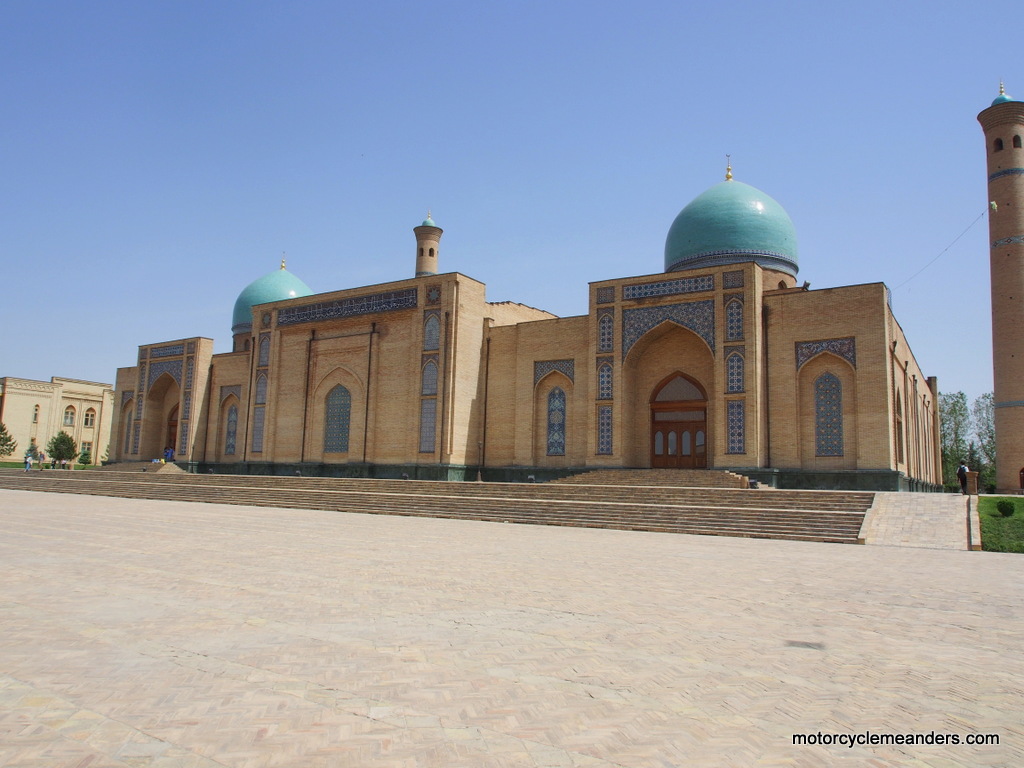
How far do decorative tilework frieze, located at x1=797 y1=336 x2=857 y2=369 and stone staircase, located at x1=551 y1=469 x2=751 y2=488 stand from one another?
2981 millimetres

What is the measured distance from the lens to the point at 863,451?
15.9 meters

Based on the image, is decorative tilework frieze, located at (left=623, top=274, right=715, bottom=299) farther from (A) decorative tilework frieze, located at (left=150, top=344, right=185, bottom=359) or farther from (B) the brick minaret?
(A) decorative tilework frieze, located at (left=150, top=344, right=185, bottom=359)

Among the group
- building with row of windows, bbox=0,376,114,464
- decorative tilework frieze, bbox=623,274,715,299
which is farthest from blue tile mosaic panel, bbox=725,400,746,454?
building with row of windows, bbox=0,376,114,464

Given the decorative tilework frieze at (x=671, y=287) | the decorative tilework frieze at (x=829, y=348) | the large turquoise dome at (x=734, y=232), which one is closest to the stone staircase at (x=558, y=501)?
the decorative tilework frieze at (x=829, y=348)

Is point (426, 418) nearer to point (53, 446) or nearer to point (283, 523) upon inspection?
point (283, 523)

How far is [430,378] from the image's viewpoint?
69.7 ft

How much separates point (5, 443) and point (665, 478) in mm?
36021

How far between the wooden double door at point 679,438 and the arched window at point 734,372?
1.67 m

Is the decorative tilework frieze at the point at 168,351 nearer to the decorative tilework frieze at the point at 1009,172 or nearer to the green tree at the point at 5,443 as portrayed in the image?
the green tree at the point at 5,443

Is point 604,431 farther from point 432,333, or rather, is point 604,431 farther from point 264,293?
point 264,293

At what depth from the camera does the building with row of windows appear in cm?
4116

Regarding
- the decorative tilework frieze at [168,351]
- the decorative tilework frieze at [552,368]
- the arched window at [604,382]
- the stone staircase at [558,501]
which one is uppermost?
the decorative tilework frieze at [168,351]

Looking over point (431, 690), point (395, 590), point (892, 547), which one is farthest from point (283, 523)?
point (431, 690)

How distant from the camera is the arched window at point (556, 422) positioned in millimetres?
19938
